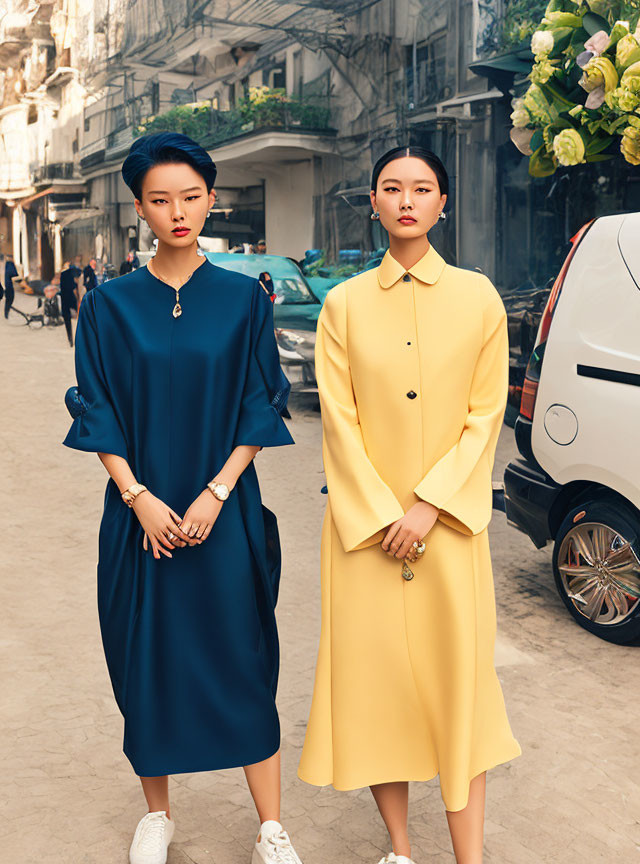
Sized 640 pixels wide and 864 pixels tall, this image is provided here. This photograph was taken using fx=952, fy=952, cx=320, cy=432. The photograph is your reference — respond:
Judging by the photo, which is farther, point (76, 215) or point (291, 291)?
point (76, 215)

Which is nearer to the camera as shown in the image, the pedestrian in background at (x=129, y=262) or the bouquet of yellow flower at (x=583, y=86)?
the bouquet of yellow flower at (x=583, y=86)

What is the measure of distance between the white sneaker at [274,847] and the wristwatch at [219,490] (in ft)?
3.13

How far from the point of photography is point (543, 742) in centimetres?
351

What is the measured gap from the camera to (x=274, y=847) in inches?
103

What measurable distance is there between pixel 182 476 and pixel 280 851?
1078 millimetres

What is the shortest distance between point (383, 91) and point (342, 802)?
9456 mm

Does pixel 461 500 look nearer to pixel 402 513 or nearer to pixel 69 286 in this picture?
pixel 402 513

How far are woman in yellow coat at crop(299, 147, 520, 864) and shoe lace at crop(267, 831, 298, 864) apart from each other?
0.27 m

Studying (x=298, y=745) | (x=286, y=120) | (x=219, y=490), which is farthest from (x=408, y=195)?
(x=286, y=120)

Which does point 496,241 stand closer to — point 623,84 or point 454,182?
point 454,182

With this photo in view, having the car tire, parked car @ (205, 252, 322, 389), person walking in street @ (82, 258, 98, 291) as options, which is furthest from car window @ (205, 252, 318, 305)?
the car tire

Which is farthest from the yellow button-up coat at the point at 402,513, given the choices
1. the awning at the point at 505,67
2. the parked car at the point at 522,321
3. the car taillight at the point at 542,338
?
the awning at the point at 505,67

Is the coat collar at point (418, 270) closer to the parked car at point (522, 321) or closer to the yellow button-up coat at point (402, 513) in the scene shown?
the yellow button-up coat at point (402, 513)

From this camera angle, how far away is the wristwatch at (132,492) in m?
2.44
